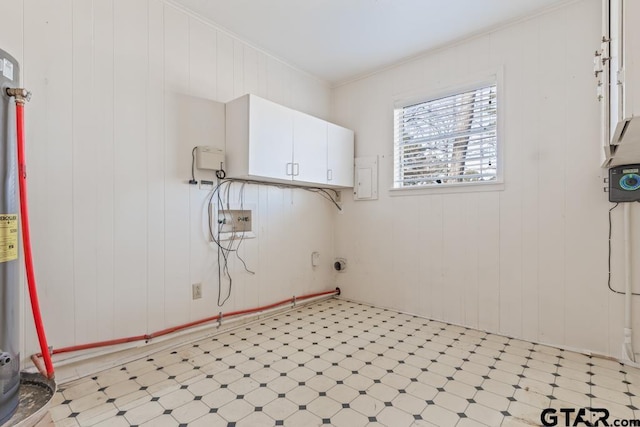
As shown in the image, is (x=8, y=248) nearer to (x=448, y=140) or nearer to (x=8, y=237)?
(x=8, y=237)

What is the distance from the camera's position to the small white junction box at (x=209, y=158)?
8.21 feet

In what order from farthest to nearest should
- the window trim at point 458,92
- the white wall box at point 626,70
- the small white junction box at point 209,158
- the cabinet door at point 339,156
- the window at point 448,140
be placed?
the cabinet door at point 339,156, the window at point 448,140, the window trim at point 458,92, the small white junction box at point 209,158, the white wall box at point 626,70

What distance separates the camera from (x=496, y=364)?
212cm

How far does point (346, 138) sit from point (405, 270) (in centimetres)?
159

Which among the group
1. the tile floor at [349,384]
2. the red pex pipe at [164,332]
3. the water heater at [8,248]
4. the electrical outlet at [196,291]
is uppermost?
the water heater at [8,248]

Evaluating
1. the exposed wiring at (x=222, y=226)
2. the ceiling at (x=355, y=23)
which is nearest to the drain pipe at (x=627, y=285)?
the ceiling at (x=355, y=23)

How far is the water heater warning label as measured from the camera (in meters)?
1.34

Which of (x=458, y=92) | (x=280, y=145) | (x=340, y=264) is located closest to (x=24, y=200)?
(x=280, y=145)

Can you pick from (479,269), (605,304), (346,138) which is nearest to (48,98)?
(346,138)

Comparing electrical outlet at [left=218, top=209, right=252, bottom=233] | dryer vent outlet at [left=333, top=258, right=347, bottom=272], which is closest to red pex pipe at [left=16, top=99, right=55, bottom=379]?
electrical outlet at [left=218, top=209, right=252, bottom=233]

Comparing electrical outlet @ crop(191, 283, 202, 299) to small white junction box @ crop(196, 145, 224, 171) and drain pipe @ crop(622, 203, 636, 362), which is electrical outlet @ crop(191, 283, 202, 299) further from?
drain pipe @ crop(622, 203, 636, 362)

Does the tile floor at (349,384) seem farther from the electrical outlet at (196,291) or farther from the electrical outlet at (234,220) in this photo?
the electrical outlet at (234,220)

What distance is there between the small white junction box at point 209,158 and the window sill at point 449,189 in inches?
70.0

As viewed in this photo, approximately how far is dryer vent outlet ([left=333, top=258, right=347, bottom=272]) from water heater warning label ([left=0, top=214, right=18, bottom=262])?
2922 millimetres
